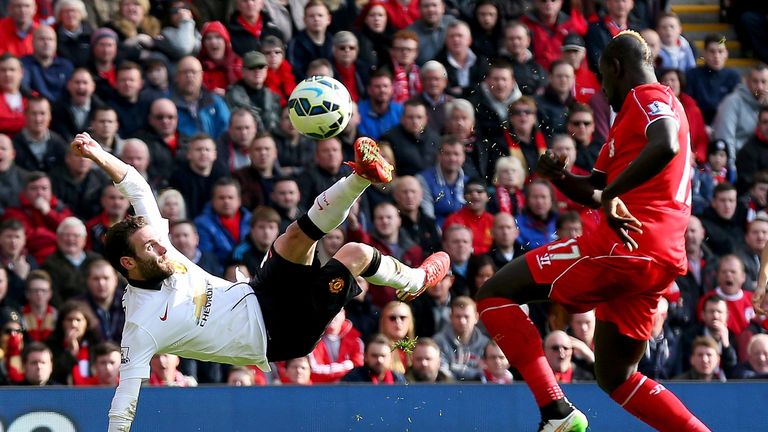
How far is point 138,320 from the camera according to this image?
8578 millimetres

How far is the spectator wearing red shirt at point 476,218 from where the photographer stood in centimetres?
1312

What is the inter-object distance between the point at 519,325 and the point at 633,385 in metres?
0.77

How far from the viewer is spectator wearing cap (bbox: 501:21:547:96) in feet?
47.4

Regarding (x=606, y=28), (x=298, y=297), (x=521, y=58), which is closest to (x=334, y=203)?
(x=298, y=297)

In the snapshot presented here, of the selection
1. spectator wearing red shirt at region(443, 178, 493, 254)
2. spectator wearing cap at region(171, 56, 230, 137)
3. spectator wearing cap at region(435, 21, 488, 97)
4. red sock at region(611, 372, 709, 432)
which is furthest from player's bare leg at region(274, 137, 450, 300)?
spectator wearing cap at region(435, 21, 488, 97)

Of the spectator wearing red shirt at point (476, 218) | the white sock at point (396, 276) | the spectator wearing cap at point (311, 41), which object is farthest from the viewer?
the spectator wearing cap at point (311, 41)

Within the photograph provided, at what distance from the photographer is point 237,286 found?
9.06 metres

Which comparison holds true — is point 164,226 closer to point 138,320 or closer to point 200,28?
point 138,320

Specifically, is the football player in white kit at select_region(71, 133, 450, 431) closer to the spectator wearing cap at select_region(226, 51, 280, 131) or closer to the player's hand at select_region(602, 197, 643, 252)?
the player's hand at select_region(602, 197, 643, 252)

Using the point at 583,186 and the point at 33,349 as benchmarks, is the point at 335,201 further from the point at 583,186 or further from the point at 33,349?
the point at 33,349

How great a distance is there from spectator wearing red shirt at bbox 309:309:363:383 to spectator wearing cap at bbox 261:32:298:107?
2783 millimetres

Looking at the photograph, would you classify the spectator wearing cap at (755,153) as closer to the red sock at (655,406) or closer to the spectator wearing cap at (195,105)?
the spectator wearing cap at (195,105)

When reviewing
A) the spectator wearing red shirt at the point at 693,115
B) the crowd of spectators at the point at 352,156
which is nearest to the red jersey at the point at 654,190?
the crowd of spectators at the point at 352,156

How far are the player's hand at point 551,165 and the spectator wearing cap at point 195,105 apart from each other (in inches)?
217
